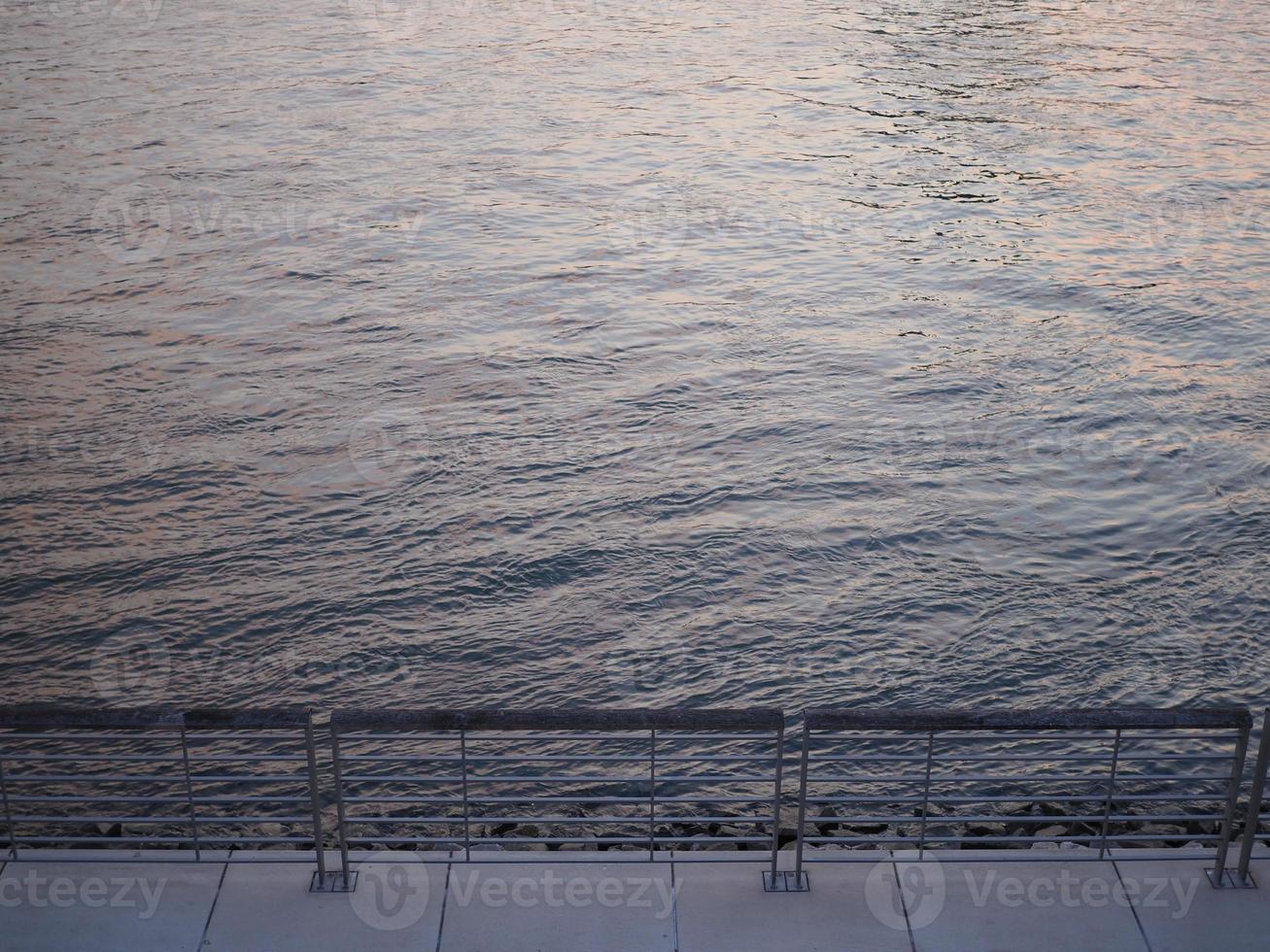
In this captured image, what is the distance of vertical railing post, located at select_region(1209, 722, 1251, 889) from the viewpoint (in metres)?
7.63

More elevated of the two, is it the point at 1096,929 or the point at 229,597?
the point at 1096,929

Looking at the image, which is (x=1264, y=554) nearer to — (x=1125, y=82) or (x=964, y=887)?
(x=964, y=887)

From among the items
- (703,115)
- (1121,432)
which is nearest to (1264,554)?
(1121,432)

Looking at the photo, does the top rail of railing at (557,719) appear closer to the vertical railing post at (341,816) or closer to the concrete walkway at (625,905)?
the vertical railing post at (341,816)

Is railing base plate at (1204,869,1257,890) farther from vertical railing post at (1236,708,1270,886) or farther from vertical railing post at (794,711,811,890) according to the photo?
vertical railing post at (794,711,811,890)

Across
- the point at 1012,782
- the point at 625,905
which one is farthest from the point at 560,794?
the point at 625,905

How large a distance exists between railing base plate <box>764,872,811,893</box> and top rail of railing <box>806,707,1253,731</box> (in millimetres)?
1177

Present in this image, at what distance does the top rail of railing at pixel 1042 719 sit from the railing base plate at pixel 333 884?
3.04m

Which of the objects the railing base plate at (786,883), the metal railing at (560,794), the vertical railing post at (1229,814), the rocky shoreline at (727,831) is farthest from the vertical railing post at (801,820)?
the rocky shoreline at (727,831)

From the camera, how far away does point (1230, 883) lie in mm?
8023

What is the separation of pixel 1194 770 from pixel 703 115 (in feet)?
87.1

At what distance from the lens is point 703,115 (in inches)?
1435

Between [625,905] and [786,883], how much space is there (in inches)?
40.4

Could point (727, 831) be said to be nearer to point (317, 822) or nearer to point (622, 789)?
point (622, 789)
